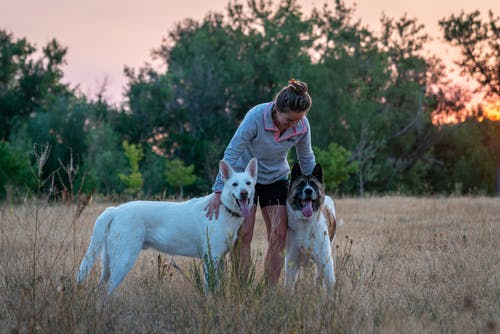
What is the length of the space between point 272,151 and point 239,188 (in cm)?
57

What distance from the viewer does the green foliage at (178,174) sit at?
109 ft

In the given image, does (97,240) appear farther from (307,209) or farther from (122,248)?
(307,209)

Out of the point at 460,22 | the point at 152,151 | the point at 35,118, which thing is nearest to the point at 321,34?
the point at 460,22

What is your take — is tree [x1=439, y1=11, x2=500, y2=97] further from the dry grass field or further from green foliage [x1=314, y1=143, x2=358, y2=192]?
the dry grass field

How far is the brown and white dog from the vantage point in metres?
5.42

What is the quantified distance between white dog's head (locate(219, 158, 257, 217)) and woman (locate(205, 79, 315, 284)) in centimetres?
14

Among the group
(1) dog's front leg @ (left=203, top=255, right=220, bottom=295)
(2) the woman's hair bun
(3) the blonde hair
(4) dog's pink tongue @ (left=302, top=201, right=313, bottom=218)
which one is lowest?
(1) dog's front leg @ (left=203, top=255, right=220, bottom=295)

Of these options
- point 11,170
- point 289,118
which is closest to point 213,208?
point 289,118

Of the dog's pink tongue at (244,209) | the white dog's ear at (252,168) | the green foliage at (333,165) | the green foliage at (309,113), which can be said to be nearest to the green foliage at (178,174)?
the green foliage at (309,113)

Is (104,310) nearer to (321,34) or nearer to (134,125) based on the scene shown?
(134,125)

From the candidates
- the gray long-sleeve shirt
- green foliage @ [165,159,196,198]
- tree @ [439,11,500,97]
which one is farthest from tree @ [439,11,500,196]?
the gray long-sleeve shirt

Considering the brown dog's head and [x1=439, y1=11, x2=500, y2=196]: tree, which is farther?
[x1=439, y1=11, x2=500, y2=196]: tree

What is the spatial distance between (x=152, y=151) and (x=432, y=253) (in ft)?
101

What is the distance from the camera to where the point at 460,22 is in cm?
3481
